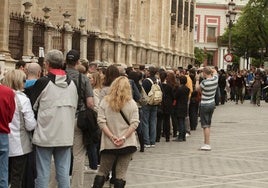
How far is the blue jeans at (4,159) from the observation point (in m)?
8.88

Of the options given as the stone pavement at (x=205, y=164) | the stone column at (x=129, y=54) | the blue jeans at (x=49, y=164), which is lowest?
the stone pavement at (x=205, y=164)

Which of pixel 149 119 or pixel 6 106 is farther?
pixel 149 119

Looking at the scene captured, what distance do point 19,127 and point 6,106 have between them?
60 centimetres

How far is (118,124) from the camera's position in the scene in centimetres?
958

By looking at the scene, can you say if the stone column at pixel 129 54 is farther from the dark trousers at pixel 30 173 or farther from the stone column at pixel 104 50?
the dark trousers at pixel 30 173

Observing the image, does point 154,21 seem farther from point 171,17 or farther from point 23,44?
point 23,44

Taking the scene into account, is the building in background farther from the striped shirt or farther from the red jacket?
the red jacket

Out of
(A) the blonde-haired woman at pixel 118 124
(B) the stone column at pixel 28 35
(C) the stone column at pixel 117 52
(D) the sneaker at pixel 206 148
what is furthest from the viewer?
(C) the stone column at pixel 117 52

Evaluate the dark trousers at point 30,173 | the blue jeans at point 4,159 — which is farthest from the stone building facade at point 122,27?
the blue jeans at point 4,159

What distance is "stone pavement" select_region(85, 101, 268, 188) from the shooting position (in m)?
12.2

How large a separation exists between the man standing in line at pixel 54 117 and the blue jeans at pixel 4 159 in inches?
17.2

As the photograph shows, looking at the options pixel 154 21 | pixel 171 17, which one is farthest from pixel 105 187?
pixel 171 17

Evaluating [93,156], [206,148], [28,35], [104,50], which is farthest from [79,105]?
[104,50]

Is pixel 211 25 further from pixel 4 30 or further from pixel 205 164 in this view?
pixel 205 164
